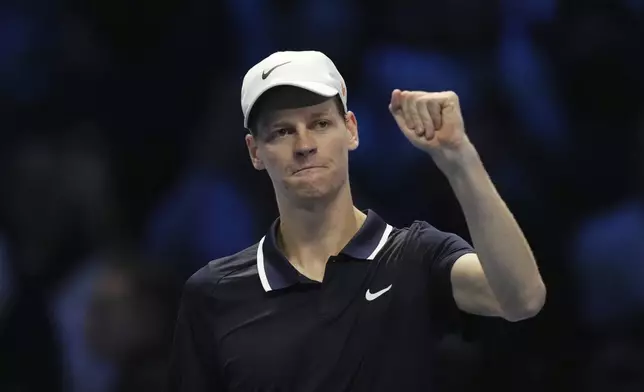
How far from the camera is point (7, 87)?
3209 millimetres

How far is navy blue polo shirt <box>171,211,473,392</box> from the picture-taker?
5.27 ft

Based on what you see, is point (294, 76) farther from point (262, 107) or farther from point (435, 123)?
point (435, 123)

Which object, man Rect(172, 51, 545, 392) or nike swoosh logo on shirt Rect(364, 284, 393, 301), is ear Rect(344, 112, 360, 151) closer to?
man Rect(172, 51, 545, 392)

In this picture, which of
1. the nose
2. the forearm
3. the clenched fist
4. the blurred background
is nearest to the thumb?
the clenched fist

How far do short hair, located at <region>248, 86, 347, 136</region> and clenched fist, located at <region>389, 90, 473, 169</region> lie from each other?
0.36m

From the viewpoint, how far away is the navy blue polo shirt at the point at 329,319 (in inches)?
63.3

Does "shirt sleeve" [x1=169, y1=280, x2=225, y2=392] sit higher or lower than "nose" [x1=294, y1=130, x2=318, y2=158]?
lower

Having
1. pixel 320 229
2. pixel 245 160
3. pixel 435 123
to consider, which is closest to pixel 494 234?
pixel 435 123

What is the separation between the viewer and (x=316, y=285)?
1.69 m

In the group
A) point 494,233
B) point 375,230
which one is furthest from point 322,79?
point 494,233

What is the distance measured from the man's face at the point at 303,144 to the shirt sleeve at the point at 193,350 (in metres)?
0.27

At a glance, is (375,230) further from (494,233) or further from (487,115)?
(487,115)

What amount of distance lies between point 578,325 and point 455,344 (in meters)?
0.39

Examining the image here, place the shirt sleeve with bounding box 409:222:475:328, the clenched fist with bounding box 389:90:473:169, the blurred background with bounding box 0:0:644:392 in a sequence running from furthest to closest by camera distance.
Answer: the blurred background with bounding box 0:0:644:392
the shirt sleeve with bounding box 409:222:475:328
the clenched fist with bounding box 389:90:473:169
